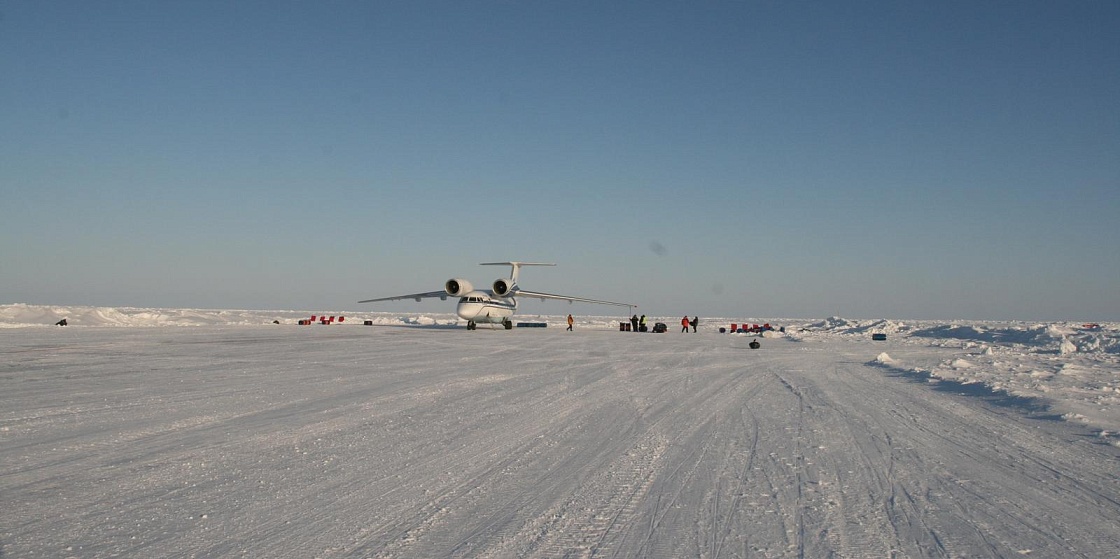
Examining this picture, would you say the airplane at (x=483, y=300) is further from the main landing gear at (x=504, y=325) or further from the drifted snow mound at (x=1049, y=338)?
the drifted snow mound at (x=1049, y=338)

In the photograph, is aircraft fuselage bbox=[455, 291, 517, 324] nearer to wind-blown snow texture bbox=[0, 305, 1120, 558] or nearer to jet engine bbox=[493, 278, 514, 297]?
jet engine bbox=[493, 278, 514, 297]

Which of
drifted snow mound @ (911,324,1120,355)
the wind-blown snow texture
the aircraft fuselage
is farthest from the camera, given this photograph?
the aircraft fuselage

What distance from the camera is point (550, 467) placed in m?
6.16

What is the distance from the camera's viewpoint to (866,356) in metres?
22.2

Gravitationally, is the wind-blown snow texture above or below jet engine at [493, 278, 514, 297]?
below

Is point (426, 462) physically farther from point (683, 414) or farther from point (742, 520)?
point (683, 414)

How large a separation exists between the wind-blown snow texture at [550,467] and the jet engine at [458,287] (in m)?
26.9

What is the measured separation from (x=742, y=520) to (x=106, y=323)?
48325 millimetres

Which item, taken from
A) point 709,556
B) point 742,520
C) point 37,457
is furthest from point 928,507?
point 37,457

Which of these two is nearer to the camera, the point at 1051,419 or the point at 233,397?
the point at 1051,419

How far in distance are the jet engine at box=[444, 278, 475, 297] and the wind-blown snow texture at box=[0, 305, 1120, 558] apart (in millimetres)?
26906

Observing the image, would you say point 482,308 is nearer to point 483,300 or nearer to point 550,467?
point 483,300

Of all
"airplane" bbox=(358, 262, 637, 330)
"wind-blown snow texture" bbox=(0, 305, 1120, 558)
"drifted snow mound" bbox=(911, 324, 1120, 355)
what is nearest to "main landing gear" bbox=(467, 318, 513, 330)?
"airplane" bbox=(358, 262, 637, 330)

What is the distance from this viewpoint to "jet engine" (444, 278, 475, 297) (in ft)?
132
